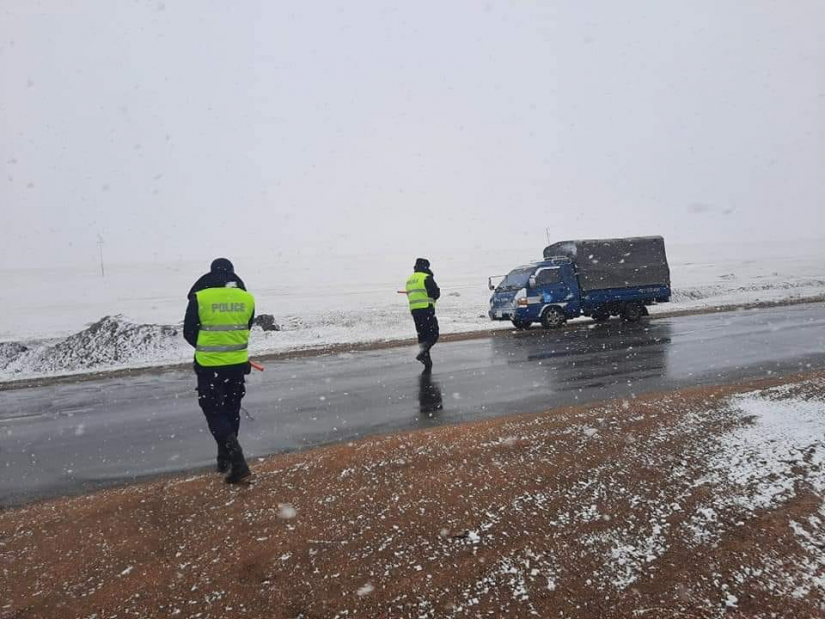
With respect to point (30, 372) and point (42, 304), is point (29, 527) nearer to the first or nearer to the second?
point (30, 372)

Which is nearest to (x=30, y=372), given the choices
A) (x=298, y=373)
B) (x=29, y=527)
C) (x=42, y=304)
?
(x=298, y=373)

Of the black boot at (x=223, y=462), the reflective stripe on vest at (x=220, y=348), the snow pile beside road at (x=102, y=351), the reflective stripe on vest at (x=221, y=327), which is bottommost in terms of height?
the black boot at (x=223, y=462)

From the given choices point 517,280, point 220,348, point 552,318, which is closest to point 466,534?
point 220,348

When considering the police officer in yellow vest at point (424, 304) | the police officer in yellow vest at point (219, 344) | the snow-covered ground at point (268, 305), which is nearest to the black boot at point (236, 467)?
the police officer in yellow vest at point (219, 344)

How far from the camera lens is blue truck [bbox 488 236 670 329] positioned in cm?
1524

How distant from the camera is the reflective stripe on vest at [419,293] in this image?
9641 millimetres

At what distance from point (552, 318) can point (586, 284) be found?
5.21 ft

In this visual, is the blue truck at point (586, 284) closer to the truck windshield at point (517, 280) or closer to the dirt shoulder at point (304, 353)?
the truck windshield at point (517, 280)

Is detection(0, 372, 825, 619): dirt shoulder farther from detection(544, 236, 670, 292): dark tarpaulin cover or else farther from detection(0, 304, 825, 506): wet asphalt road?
detection(544, 236, 670, 292): dark tarpaulin cover

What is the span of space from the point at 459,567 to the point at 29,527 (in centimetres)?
324

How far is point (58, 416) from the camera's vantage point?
774 cm

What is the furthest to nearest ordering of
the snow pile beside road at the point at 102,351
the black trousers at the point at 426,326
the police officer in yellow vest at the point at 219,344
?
1. the snow pile beside road at the point at 102,351
2. the black trousers at the point at 426,326
3. the police officer in yellow vest at the point at 219,344

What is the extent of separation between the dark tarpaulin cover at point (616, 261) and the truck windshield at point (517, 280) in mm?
1611

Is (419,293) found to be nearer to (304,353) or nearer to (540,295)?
(304,353)
